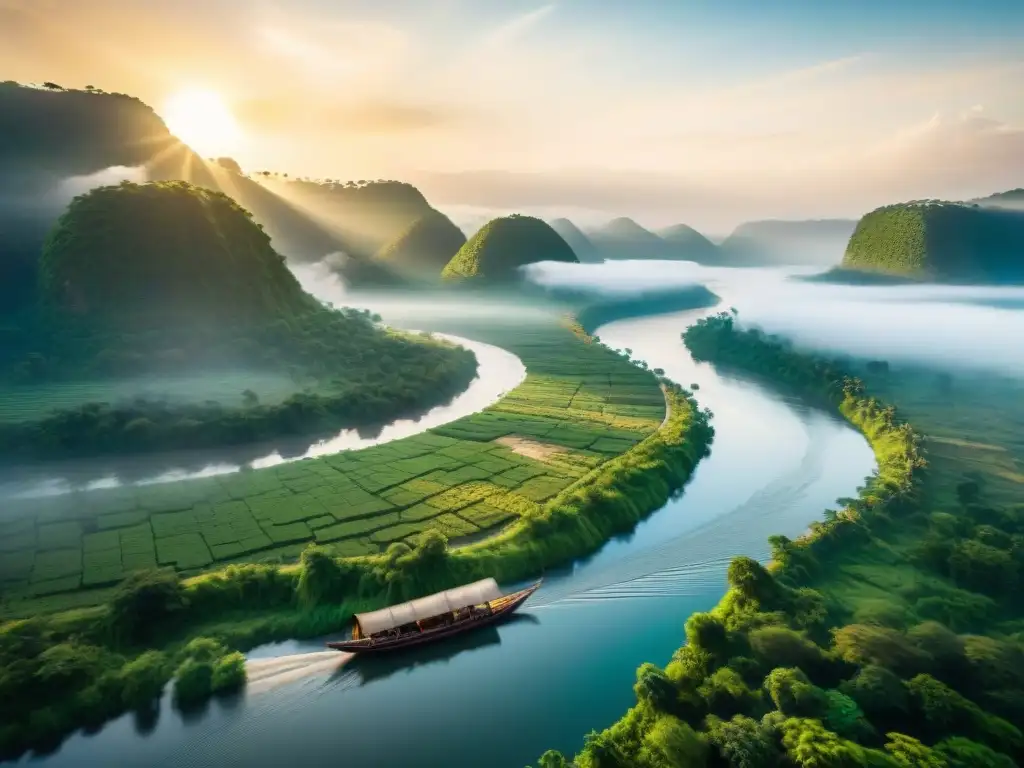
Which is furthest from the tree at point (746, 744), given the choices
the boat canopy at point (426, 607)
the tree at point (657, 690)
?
the boat canopy at point (426, 607)

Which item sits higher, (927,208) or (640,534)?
(927,208)

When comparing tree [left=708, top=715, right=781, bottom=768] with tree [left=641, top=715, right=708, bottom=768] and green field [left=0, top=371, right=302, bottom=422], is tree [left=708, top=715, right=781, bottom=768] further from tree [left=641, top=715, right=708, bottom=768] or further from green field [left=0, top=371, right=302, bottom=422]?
green field [left=0, top=371, right=302, bottom=422]

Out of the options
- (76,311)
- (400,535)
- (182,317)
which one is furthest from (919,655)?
(76,311)

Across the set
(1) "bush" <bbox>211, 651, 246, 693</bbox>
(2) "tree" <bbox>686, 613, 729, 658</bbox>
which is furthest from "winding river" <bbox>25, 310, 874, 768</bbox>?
(2) "tree" <bbox>686, 613, 729, 658</bbox>

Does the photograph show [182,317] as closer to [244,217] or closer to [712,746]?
[244,217]

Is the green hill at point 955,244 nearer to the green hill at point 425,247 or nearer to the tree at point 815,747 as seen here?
the green hill at point 425,247
